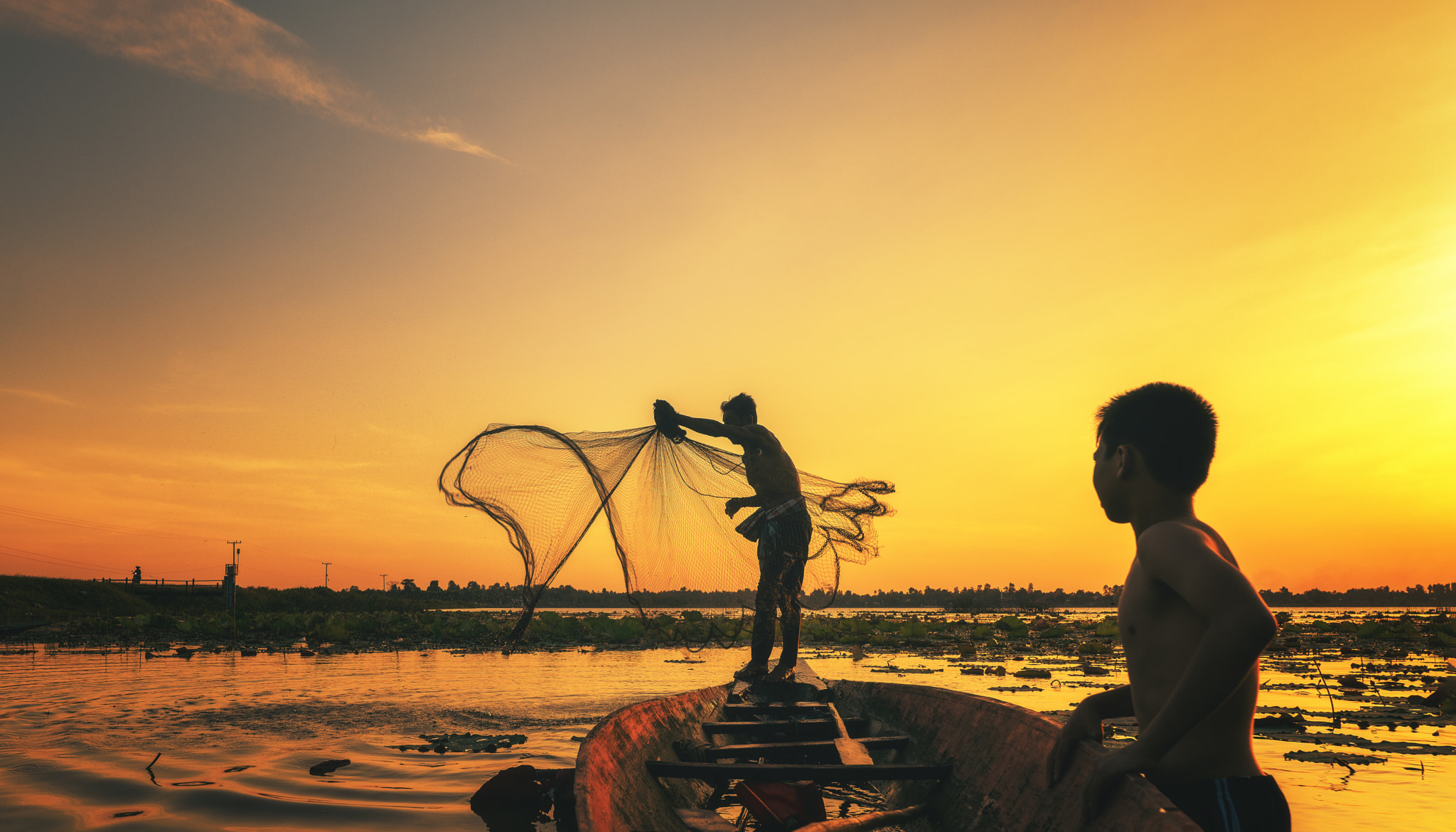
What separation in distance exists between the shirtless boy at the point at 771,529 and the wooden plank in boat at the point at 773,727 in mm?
968

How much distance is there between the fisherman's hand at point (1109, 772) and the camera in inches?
74.5

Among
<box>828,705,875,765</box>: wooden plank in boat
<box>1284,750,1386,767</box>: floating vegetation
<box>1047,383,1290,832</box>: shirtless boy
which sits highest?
<box>1047,383,1290,832</box>: shirtless boy

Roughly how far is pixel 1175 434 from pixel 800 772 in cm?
210

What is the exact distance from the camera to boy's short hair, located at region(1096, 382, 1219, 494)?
2.05 m

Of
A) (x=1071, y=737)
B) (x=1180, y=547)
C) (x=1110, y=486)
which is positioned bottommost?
(x=1071, y=737)

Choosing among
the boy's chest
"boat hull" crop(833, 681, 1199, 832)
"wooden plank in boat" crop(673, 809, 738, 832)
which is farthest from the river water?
the boy's chest

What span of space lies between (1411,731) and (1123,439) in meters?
7.86

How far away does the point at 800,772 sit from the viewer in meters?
3.19

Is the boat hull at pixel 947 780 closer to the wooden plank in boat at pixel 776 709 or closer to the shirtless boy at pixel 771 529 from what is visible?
the wooden plank in boat at pixel 776 709

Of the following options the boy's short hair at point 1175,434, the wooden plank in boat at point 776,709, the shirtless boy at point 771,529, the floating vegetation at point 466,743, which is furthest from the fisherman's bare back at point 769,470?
the boy's short hair at point 1175,434

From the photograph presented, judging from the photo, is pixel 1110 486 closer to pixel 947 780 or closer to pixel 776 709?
pixel 947 780

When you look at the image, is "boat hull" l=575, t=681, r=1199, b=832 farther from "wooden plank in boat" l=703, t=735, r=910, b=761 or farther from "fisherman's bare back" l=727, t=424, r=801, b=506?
"fisherman's bare back" l=727, t=424, r=801, b=506

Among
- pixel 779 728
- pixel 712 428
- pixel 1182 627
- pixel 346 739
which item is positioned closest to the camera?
pixel 1182 627

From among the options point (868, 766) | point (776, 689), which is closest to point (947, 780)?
point (868, 766)
